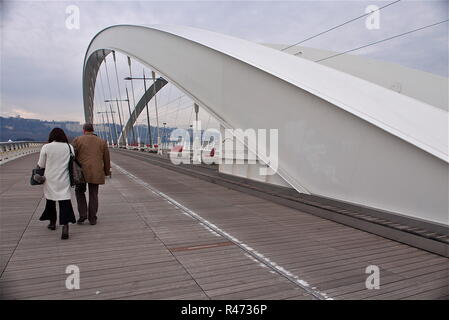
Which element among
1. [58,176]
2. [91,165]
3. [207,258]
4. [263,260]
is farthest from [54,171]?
[263,260]

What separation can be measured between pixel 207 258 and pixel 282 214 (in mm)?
2546

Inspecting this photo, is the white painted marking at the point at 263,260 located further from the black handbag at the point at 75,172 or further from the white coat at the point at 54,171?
the white coat at the point at 54,171

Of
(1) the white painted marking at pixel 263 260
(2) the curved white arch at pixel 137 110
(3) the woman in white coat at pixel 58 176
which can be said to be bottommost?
(1) the white painted marking at pixel 263 260

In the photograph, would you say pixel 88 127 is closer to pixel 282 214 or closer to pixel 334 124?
pixel 282 214

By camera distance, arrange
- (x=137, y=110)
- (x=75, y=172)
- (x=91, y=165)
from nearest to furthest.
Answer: (x=75, y=172) → (x=91, y=165) → (x=137, y=110)

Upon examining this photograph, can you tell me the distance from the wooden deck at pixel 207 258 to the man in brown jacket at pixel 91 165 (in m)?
0.27

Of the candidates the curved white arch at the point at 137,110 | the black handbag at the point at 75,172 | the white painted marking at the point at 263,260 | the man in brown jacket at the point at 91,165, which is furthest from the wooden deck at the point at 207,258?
the curved white arch at the point at 137,110

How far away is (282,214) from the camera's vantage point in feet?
18.8

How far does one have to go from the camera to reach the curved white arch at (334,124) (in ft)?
13.4

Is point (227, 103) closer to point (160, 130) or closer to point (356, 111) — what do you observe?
point (356, 111)

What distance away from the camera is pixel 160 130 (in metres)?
23.0

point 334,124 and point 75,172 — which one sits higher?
point 334,124

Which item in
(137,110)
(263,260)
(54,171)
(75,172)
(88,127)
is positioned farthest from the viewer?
(137,110)
